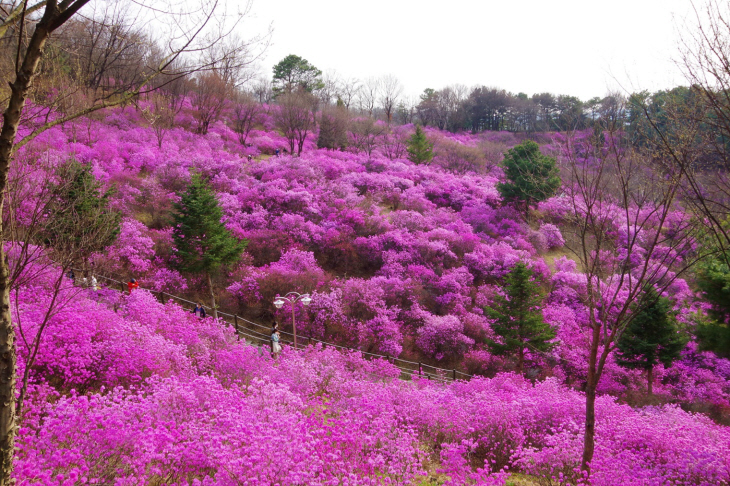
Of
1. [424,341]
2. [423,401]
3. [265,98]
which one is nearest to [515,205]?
[424,341]

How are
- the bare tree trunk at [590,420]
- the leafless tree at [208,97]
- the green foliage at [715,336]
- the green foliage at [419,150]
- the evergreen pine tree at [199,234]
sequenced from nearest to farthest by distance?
the bare tree trunk at [590,420] < the green foliage at [715,336] < the evergreen pine tree at [199,234] < the leafless tree at [208,97] < the green foliage at [419,150]

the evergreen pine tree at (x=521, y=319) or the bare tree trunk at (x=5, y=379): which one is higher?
the bare tree trunk at (x=5, y=379)

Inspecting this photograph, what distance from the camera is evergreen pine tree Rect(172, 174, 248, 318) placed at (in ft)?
60.1

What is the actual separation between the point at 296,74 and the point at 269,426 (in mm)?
64373

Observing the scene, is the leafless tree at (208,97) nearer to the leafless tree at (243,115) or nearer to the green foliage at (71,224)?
the leafless tree at (243,115)

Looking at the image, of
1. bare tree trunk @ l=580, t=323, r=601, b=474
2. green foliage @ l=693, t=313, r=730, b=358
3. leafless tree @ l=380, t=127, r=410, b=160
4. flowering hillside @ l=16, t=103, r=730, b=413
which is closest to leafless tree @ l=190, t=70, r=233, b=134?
flowering hillside @ l=16, t=103, r=730, b=413

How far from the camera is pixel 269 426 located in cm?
581

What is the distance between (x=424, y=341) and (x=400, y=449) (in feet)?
45.4

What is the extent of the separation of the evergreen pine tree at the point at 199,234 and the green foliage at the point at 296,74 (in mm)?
47706

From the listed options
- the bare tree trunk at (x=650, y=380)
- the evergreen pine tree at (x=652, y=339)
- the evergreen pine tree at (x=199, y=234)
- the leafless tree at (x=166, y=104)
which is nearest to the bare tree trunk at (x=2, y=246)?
the evergreen pine tree at (x=199, y=234)

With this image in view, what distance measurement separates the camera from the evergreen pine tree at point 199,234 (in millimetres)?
18312

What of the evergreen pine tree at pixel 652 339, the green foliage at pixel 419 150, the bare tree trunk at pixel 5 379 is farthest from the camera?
the green foliage at pixel 419 150

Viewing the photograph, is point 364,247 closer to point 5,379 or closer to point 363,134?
point 5,379

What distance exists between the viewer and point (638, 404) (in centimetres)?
1611
